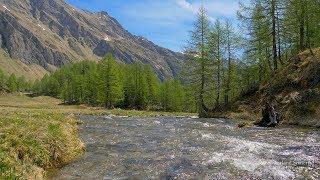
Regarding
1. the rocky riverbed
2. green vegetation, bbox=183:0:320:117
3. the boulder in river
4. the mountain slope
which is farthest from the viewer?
green vegetation, bbox=183:0:320:117

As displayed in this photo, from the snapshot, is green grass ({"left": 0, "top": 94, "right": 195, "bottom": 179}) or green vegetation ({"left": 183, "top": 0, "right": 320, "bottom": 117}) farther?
green vegetation ({"left": 183, "top": 0, "right": 320, "bottom": 117})

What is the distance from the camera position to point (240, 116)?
161 ft

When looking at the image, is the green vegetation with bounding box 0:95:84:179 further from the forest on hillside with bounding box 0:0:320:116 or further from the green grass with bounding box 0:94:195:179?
the forest on hillside with bounding box 0:0:320:116

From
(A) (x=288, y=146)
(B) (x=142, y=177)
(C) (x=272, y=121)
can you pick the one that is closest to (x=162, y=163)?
(B) (x=142, y=177)

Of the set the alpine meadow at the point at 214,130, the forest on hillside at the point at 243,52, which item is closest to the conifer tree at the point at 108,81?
the forest on hillside at the point at 243,52

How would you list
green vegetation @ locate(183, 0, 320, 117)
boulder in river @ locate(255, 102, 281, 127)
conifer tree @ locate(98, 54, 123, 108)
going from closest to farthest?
boulder in river @ locate(255, 102, 281, 127) < green vegetation @ locate(183, 0, 320, 117) < conifer tree @ locate(98, 54, 123, 108)

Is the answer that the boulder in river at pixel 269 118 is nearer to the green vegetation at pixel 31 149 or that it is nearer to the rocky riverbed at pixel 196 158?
the rocky riverbed at pixel 196 158

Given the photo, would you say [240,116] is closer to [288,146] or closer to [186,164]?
Result: [288,146]

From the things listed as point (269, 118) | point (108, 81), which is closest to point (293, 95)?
point (269, 118)

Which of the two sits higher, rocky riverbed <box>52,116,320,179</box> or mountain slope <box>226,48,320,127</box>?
mountain slope <box>226,48,320,127</box>

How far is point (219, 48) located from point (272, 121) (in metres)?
29.1

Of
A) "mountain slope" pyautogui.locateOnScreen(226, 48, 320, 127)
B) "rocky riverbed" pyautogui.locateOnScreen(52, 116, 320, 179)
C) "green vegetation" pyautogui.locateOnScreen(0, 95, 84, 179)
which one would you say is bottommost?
"rocky riverbed" pyautogui.locateOnScreen(52, 116, 320, 179)

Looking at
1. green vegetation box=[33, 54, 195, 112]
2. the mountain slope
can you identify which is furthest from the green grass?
green vegetation box=[33, 54, 195, 112]

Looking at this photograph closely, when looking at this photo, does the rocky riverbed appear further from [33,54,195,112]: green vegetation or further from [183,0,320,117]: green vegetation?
[33,54,195,112]: green vegetation
